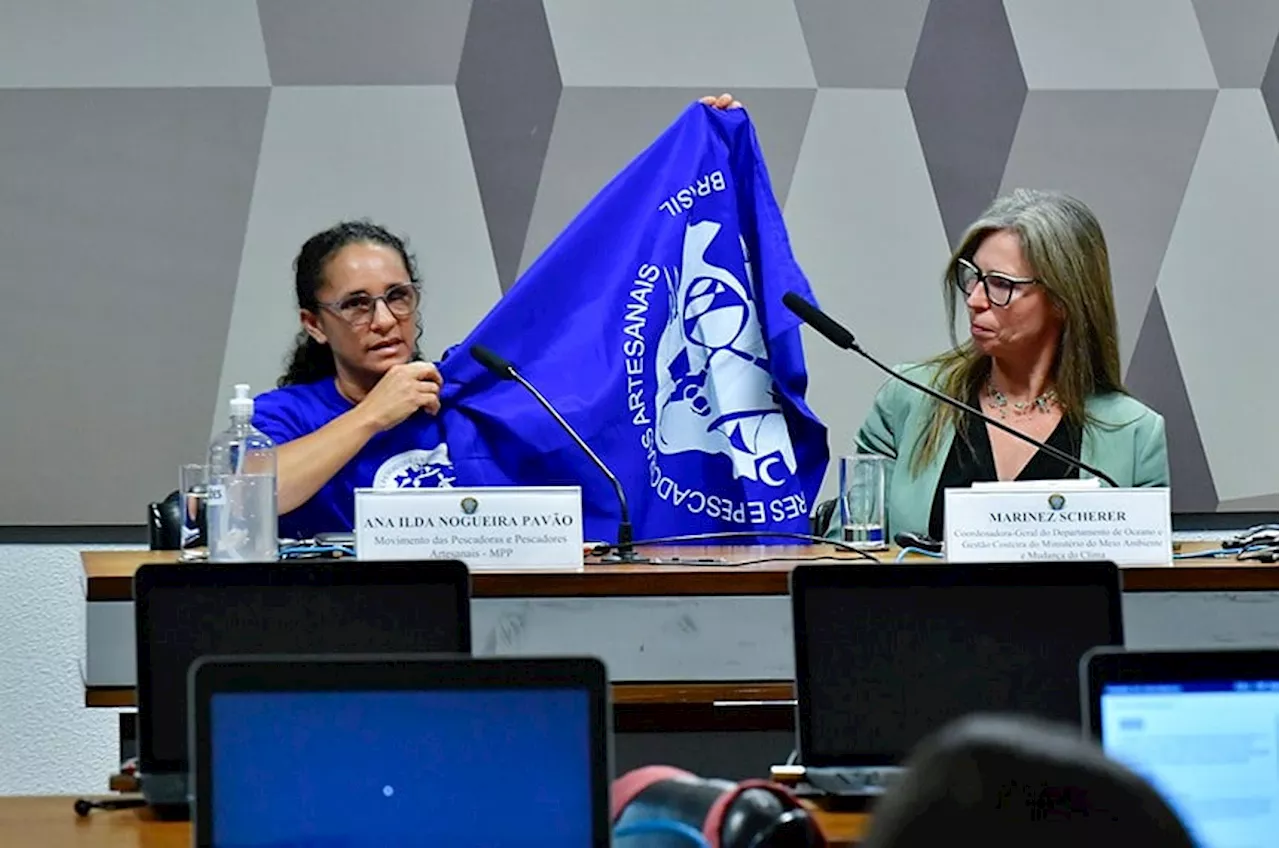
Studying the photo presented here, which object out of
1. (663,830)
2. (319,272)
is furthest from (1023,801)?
(319,272)

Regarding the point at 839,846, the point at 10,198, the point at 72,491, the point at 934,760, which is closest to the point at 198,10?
the point at 10,198

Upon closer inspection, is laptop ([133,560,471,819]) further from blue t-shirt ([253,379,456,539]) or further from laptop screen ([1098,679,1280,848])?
blue t-shirt ([253,379,456,539])

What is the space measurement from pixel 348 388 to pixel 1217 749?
208cm

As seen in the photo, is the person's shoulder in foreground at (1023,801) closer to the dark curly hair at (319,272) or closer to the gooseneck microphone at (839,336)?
the gooseneck microphone at (839,336)

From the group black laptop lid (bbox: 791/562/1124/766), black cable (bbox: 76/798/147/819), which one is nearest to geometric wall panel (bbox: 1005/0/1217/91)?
black laptop lid (bbox: 791/562/1124/766)

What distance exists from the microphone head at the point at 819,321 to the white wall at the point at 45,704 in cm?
187

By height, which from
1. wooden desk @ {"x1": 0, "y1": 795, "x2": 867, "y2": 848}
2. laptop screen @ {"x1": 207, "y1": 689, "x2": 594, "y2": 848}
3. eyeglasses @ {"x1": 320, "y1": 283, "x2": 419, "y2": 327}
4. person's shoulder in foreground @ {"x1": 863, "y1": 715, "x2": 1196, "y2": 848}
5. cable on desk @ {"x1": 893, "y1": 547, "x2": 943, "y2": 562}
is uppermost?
eyeglasses @ {"x1": 320, "y1": 283, "x2": 419, "y2": 327}

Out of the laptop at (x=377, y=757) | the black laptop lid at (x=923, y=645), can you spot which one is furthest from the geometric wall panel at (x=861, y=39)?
the laptop at (x=377, y=757)

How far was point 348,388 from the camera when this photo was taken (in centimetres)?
318

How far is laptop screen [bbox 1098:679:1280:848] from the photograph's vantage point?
1.33m

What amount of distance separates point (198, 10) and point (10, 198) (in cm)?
57

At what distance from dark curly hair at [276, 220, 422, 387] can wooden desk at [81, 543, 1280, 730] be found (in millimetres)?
954

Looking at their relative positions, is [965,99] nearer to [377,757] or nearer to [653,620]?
[653,620]

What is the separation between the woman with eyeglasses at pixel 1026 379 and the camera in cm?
312
